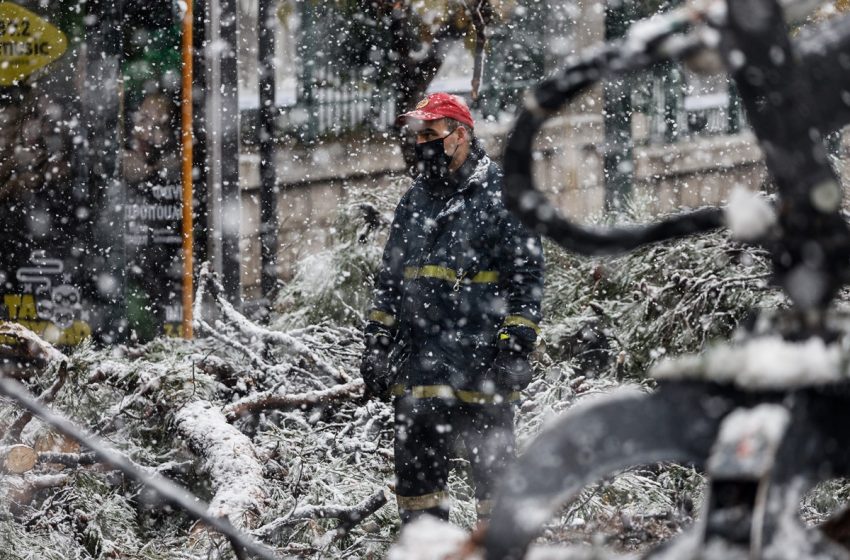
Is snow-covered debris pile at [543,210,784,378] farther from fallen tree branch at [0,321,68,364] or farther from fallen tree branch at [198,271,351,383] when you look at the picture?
fallen tree branch at [0,321,68,364]

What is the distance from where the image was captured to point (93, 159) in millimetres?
6930

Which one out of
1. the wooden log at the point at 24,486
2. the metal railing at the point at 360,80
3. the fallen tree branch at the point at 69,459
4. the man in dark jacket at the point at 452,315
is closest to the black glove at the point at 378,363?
the man in dark jacket at the point at 452,315

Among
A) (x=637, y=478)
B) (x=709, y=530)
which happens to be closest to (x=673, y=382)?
(x=709, y=530)

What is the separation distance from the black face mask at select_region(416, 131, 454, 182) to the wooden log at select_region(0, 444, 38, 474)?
1.95 m

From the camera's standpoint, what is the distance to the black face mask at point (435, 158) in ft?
12.9

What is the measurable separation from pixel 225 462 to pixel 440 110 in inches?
62.3

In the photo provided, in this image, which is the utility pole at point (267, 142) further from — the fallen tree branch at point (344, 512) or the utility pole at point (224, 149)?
the fallen tree branch at point (344, 512)

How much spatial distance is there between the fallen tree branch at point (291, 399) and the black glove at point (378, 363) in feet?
2.38

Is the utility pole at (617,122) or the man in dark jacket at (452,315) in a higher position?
the utility pole at (617,122)

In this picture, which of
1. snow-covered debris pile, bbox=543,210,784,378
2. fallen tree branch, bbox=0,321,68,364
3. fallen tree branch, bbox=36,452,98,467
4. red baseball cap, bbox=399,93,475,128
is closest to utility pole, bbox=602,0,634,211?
snow-covered debris pile, bbox=543,210,784,378

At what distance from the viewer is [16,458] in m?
4.06

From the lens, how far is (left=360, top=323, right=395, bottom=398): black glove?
398cm

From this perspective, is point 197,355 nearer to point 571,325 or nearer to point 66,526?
point 66,526

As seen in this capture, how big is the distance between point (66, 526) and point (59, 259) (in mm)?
3435
